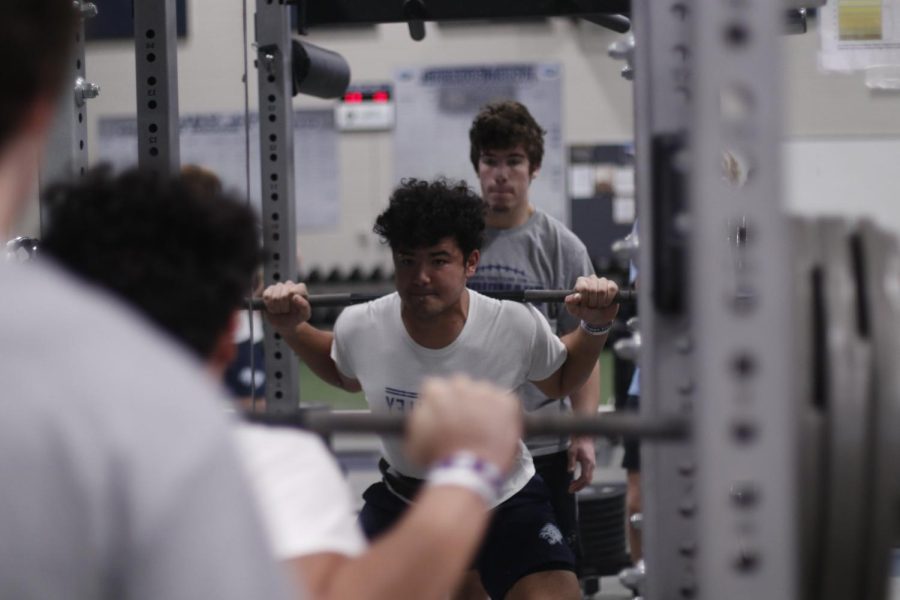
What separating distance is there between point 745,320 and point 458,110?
645 centimetres

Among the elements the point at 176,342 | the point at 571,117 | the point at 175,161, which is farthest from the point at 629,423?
the point at 571,117

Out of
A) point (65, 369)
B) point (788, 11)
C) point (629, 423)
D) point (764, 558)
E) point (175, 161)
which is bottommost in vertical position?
point (764, 558)

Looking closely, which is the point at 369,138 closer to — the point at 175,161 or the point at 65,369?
the point at 175,161

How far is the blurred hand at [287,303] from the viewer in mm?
2271

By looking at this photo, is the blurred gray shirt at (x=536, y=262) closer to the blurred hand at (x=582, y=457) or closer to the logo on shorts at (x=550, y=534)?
the blurred hand at (x=582, y=457)

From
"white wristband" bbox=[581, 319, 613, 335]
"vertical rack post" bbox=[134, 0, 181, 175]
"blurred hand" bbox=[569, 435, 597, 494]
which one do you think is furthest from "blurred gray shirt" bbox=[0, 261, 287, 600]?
"blurred hand" bbox=[569, 435, 597, 494]

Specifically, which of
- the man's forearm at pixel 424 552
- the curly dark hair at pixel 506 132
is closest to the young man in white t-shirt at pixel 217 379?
the man's forearm at pixel 424 552

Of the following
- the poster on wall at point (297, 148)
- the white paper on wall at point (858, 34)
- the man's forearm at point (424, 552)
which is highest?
the poster on wall at point (297, 148)

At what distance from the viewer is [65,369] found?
0.57 metres

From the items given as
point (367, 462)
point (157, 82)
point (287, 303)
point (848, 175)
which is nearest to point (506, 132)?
point (287, 303)

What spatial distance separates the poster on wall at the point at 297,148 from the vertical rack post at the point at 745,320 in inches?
262

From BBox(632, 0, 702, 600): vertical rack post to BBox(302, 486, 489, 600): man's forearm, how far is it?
414mm

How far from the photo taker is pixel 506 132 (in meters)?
2.89

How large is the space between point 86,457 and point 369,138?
734 cm
